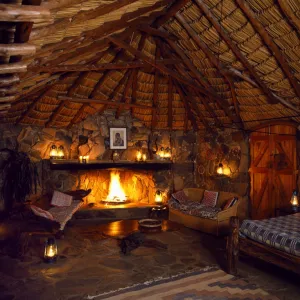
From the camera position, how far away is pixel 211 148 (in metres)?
9.77

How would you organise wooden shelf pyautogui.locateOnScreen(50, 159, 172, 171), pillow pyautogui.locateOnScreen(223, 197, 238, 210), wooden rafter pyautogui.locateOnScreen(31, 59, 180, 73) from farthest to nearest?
wooden shelf pyautogui.locateOnScreen(50, 159, 172, 171) < pillow pyautogui.locateOnScreen(223, 197, 238, 210) < wooden rafter pyautogui.locateOnScreen(31, 59, 180, 73)

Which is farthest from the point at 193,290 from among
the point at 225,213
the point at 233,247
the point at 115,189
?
the point at 115,189

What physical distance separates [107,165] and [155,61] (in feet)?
11.7

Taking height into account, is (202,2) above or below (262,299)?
above

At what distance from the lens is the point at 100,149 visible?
9.78 m

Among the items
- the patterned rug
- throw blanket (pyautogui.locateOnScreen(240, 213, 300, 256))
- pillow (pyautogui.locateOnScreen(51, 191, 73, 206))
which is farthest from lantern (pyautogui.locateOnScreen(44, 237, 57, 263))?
throw blanket (pyautogui.locateOnScreen(240, 213, 300, 256))

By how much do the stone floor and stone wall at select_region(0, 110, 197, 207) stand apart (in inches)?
115

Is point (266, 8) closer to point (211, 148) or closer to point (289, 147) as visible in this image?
point (289, 147)

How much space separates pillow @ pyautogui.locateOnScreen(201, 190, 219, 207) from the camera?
789 centimetres

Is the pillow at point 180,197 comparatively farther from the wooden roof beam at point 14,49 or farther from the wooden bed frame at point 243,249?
the wooden roof beam at point 14,49

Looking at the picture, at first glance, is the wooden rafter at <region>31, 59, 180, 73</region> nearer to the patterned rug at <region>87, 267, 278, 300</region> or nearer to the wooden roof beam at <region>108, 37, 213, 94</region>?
the wooden roof beam at <region>108, 37, 213, 94</region>

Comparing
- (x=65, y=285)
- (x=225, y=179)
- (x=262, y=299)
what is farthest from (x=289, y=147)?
(x=65, y=285)

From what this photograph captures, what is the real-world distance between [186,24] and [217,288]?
4531 millimetres

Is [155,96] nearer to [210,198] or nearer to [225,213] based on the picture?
[210,198]
